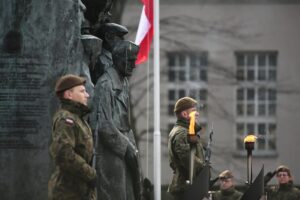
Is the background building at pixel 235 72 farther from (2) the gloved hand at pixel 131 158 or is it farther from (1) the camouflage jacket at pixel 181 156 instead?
(2) the gloved hand at pixel 131 158

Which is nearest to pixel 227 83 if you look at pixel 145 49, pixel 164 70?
pixel 164 70

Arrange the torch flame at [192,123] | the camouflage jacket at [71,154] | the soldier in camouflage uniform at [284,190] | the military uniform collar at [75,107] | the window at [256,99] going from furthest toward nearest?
the window at [256,99] < the soldier in camouflage uniform at [284,190] < the torch flame at [192,123] < the military uniform collar at [75,107] < the camouflage jacket at [71,154]

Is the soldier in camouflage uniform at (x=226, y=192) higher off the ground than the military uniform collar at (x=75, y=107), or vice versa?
the military uniform collar at (x=75, y=107)

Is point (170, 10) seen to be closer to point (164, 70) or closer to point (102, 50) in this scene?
point (164, 70)

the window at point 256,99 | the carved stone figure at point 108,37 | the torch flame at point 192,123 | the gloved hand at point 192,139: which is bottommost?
the window at point 256,99

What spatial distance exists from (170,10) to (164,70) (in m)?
2.18

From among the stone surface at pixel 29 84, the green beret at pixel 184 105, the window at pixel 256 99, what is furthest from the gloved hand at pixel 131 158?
the window at pixel 256 99

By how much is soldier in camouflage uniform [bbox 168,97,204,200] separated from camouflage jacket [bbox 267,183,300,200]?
3588 millimetres

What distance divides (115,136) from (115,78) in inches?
25.7

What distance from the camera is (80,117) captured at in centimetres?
1216

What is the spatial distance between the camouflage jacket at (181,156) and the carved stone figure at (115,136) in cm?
114

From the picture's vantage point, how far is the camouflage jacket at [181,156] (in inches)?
607

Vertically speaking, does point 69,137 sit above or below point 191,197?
above

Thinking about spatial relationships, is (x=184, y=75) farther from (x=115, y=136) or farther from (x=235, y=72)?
(x=115, y=136)
